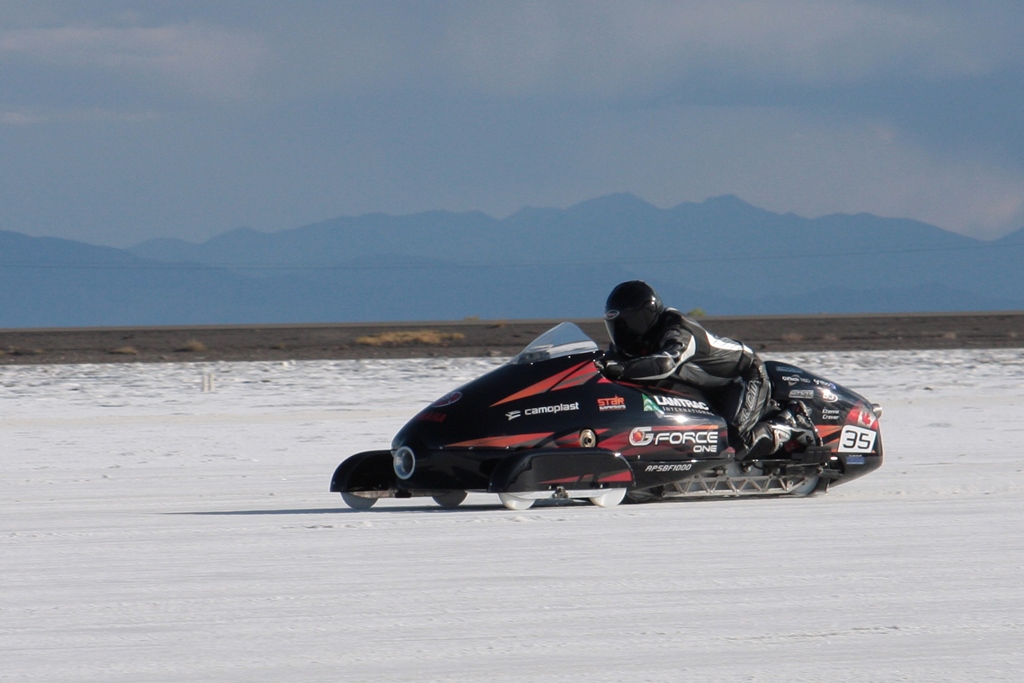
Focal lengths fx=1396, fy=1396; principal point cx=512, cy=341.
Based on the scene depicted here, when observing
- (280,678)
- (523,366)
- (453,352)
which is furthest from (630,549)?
(453,352)

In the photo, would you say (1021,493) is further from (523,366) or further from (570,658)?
(570,658)

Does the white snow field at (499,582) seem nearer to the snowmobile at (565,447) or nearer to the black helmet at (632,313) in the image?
the snowmobile at (565,447)

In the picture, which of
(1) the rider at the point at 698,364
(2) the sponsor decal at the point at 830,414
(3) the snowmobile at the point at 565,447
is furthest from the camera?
(2) the sponsor decal at the point at 830,414

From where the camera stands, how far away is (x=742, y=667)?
199 inches

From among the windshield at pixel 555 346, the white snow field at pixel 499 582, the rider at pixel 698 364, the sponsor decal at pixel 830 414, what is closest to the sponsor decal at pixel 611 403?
the rider at pixel 698 364

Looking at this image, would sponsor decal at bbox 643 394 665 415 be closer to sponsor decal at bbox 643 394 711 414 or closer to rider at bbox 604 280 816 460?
sponsor decal at bbox 643 394 711 414

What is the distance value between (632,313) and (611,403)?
0.77 metres

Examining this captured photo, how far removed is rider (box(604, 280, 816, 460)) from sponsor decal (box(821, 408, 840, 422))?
6.7 inches

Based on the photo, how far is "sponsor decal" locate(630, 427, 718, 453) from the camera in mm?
9586

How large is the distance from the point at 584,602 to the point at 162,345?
46709 millimetres

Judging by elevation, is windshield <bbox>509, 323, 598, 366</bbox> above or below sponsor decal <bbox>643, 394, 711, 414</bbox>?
above

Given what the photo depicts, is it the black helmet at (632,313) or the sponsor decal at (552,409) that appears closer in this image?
the sponsor decal at (552,409)

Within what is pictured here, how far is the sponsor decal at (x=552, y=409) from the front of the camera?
366 inches

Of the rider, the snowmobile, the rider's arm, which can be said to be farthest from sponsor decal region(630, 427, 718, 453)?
the rider's arm
